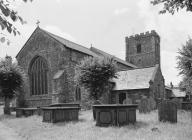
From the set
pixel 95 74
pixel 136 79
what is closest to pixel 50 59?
pixel 95 74

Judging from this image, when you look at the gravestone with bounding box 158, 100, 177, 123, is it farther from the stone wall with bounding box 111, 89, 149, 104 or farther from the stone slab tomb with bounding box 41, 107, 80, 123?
the stone wall with bounding box 111, 89, 149, 104

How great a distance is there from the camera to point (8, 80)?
32.8m

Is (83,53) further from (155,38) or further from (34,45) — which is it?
(155,38)

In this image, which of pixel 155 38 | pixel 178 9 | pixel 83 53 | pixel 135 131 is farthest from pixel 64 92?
pixel 155 38

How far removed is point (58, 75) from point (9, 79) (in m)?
5.98

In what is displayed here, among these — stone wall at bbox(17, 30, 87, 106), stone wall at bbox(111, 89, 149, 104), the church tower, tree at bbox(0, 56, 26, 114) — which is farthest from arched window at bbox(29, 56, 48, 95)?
the church tower

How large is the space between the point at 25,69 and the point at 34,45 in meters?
3.94

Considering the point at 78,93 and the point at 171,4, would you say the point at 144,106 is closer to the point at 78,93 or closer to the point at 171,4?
the point at 78,93

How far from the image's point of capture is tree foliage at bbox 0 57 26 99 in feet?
107

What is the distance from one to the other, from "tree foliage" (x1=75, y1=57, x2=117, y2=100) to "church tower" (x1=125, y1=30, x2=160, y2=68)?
123ft

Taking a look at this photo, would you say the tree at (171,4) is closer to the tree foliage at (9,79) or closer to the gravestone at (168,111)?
the gravestone at (168,111)

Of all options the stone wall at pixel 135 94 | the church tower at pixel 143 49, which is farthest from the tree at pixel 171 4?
the church tower at pixel 143 49

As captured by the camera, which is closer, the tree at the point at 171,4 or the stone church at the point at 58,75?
the tree at the point at 171,4

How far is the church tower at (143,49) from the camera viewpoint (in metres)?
63.8
